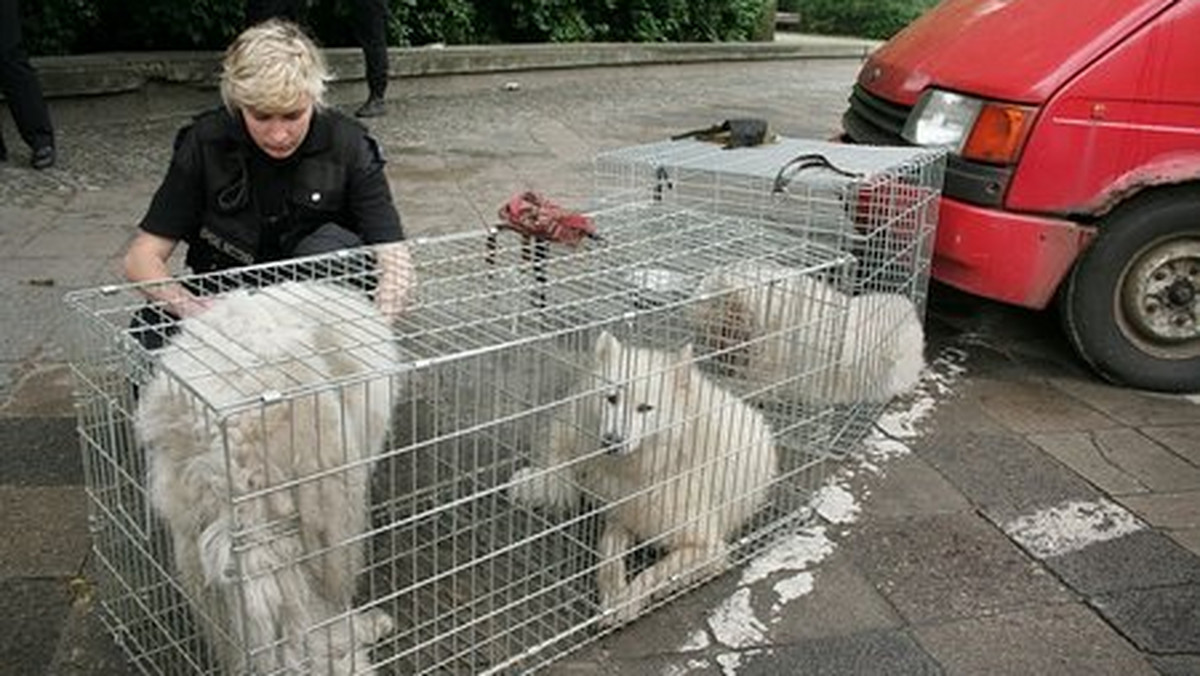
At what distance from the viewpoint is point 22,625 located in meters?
2.61

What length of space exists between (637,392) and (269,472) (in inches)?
39.3

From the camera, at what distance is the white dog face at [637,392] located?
2.64m

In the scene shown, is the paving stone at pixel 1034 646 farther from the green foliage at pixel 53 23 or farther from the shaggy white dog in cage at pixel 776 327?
the green foliage at pixel 53 23

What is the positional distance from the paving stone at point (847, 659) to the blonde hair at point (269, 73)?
183cm

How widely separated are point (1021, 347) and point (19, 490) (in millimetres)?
3926

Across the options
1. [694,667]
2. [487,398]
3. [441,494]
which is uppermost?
[487,398]

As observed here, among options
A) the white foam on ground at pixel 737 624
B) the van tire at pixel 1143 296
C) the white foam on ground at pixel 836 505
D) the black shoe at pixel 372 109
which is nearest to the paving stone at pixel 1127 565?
the white foam on ground at pixel 836 505

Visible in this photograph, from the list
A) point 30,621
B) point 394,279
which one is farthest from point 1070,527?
point 30,621

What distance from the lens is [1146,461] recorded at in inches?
147

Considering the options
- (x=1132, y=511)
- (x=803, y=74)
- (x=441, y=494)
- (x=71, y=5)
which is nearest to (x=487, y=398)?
(x=441, y=494)

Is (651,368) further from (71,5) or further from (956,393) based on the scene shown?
(71,5)

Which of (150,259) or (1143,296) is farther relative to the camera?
(1143,296)

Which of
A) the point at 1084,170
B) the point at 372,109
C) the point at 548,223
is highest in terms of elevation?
the point at 1084,170

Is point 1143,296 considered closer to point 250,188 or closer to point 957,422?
point 957,422
